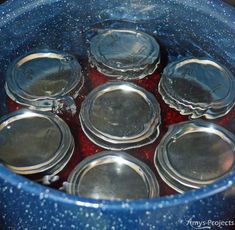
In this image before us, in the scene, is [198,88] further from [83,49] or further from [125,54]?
[83,49]

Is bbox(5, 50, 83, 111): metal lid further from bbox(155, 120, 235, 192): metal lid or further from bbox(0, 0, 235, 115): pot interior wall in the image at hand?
bbox(155, 120, 235, 192): metal lid

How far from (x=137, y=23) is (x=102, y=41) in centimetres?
13

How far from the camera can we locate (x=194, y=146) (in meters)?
1.07

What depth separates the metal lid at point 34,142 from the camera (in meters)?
1.00

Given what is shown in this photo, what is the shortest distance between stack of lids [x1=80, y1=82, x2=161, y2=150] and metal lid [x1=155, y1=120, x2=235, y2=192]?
51mm

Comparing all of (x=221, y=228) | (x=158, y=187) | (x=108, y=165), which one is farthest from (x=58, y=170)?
(x=221, y=228)

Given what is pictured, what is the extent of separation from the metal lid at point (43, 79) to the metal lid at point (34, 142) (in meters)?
0.05

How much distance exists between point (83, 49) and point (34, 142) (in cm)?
40

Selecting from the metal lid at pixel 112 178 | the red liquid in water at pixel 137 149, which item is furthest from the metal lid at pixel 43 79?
the metal lid at pixel 112 178

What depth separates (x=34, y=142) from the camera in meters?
1.04

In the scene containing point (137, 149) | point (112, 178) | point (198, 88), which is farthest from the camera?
point (198, 88)

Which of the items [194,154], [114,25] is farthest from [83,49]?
[194,154]

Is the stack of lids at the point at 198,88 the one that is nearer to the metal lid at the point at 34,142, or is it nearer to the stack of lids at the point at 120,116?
the stack of lids at the point at 120,116

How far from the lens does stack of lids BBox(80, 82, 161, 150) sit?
3.56ft
